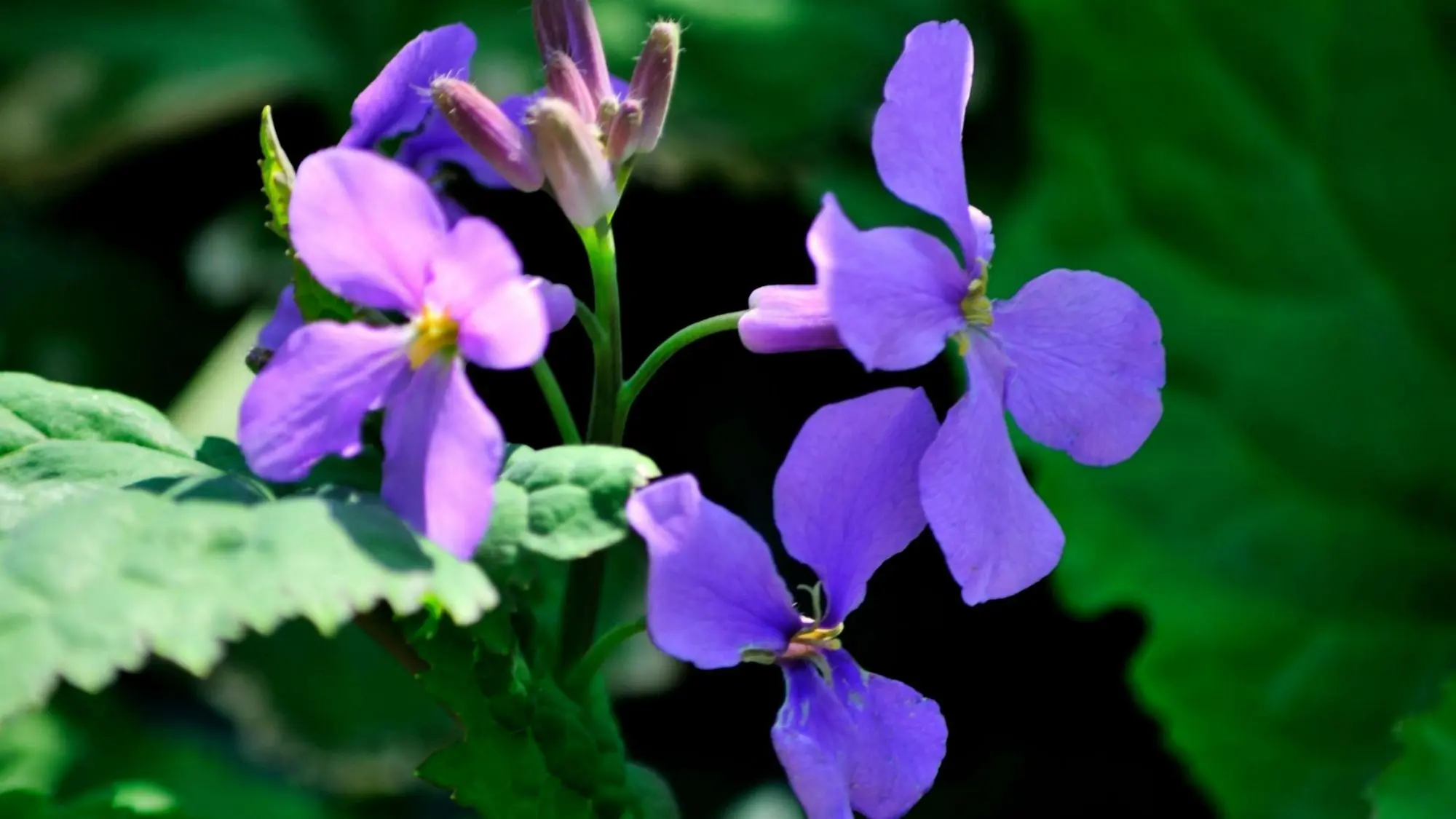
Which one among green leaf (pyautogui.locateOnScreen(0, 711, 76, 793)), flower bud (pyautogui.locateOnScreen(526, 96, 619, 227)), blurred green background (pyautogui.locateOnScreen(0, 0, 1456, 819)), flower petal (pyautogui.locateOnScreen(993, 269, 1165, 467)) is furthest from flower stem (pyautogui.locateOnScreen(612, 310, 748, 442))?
blurred green background (pyautogui.locateOnScreen(0, 0, 1456, 819))

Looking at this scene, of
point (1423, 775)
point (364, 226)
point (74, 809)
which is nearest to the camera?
point (364, 226)

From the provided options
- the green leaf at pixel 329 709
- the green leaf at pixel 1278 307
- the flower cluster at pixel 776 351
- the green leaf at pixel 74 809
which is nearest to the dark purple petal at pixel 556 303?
the flower cluster at pixel 776 351

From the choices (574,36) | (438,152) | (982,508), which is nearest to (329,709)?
(438,152)

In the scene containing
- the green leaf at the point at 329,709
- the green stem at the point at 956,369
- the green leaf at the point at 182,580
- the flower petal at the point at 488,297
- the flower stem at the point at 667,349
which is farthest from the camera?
the green leaf at the point at 329,709

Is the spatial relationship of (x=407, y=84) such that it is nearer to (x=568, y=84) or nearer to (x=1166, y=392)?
(x=568, y=84)

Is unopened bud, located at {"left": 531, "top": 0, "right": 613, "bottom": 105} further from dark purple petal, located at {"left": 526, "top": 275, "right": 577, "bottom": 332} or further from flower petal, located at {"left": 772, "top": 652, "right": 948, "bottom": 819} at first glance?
flower petal, located at {"left": 772, "top": 652, "right": 948, "bottom": 819}

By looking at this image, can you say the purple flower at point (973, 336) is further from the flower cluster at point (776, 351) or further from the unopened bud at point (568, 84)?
the unopened bud at point (568, 84)
